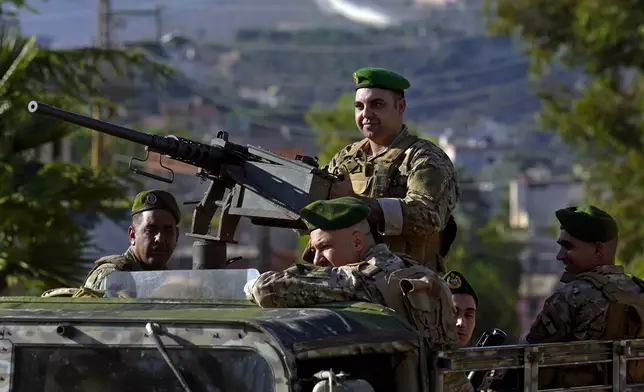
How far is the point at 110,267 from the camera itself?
830 cm

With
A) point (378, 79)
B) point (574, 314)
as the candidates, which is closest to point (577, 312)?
point (574, 314)

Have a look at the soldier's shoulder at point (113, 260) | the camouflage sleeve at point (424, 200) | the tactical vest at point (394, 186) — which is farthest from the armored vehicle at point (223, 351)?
the soldier's shoulder at point (113, 260)

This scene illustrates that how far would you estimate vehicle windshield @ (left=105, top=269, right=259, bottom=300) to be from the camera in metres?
6.84

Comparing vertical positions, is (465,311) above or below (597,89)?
below

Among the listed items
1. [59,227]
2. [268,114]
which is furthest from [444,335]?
[268,114]

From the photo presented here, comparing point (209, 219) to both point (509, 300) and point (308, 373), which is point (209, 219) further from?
point (509, 300)

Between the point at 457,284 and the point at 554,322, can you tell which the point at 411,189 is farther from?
the point at 457,284

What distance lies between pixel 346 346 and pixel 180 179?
59.7 metres

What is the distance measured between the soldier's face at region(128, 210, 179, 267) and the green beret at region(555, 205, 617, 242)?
2.01m

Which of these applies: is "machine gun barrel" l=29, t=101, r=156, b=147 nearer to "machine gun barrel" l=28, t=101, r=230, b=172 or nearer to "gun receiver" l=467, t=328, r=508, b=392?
"machine gun barrel" l=28, t=101, r=230, b=172

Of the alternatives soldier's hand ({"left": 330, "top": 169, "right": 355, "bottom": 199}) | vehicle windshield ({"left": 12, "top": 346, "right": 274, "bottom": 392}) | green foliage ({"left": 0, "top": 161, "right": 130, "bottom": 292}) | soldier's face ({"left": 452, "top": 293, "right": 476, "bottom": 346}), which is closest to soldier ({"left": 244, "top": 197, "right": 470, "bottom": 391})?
vehicle windshield ({"left": 12, "top": 346, "right": 274, "bottom": 392})

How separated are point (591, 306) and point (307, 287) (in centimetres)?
177

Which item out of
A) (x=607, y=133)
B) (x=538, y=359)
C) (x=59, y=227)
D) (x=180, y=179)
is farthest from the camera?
(x=180, y=179)

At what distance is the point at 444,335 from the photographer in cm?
685
